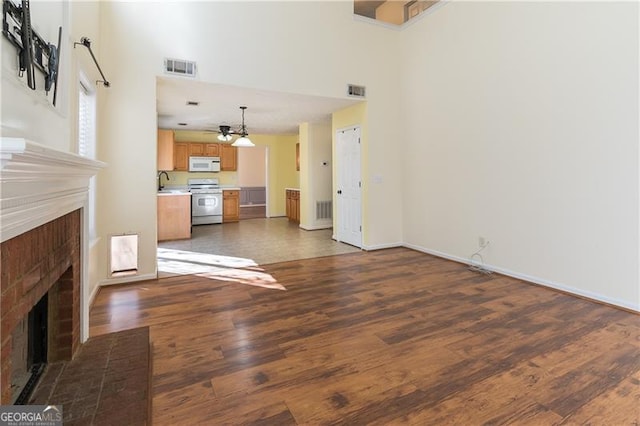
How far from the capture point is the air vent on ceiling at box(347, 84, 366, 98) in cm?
499

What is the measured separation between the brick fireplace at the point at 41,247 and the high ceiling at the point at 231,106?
102 inches

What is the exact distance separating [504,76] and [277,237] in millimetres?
4611

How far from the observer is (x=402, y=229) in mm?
5602

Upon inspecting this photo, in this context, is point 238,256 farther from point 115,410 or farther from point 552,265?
point 552,265

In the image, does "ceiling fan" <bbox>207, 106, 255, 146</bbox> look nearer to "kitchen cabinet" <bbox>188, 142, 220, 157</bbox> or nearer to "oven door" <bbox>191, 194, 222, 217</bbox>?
"kitchen cabinet" <bbox>188, 142, 220, 157</bbox>

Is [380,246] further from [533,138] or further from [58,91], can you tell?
[58,91]

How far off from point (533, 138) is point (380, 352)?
300cm

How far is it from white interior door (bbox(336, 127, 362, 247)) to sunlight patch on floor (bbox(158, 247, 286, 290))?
76.6 inches

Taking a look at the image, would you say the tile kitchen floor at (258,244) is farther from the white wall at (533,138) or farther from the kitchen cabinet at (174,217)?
the white wall at (533,138)

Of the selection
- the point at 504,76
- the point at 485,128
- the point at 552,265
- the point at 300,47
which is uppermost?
the point at 300,47

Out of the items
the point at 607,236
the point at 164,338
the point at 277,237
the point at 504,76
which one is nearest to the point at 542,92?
the point at 504,76

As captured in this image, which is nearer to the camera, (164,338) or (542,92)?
(164,338)

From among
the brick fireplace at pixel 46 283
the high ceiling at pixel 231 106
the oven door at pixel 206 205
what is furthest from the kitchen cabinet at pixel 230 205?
the brick fireplace at pixel 46 283

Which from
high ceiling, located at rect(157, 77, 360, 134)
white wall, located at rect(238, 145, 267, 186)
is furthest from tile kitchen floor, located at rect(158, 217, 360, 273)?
white wall, located at rect(238, 145, 267, 186)
